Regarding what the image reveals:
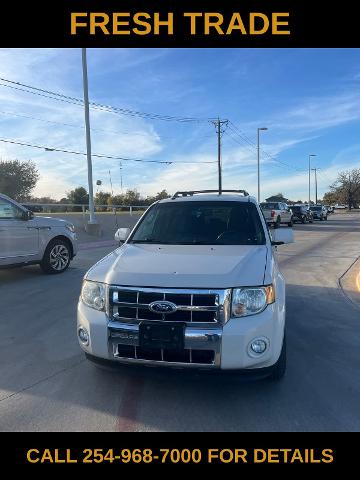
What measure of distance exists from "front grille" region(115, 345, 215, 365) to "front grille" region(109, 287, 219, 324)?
9.1 inches

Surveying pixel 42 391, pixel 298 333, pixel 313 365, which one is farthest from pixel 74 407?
pixel 298 333

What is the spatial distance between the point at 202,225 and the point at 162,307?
1801 millimetres

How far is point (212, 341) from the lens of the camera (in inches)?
127

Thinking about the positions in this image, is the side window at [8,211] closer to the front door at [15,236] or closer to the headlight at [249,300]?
the front door at [15,236]

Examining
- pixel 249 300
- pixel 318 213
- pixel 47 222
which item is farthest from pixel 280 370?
pixel 318 213

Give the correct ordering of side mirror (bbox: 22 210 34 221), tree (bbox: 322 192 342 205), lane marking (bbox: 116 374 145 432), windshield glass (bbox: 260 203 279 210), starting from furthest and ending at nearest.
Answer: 1. tree (bbox: 322 192 342 205)
2. windshield glass (bbox: 260 203 279 210)
3. side mirror (bbox: 22 210 34 221)
4. lane marking (bbox: 116 374 145 432)

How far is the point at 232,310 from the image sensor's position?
3311 mm

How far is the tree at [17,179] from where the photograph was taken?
5025cm

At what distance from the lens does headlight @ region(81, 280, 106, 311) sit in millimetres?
3589

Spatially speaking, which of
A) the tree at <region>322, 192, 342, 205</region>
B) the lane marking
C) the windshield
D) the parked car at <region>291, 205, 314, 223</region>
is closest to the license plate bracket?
the lane marking
